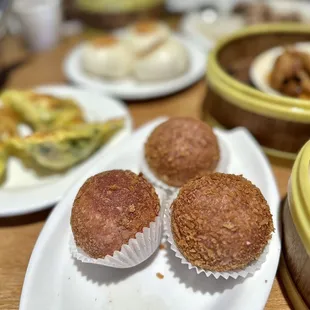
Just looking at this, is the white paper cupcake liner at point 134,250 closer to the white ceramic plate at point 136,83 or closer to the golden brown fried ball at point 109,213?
the golden brown fried ball at point 109,213

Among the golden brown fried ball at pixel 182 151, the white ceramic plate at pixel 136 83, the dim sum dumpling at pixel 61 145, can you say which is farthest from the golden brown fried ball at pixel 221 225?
the white ceramic plate at pixel 136 83

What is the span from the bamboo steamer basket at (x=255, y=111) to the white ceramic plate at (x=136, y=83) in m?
0.29

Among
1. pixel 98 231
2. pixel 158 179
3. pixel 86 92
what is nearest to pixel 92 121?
pixel 86 92

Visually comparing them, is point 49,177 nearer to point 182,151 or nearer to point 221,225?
point 182,151

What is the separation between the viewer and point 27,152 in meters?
1.36

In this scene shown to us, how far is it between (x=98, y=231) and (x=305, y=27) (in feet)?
4.58

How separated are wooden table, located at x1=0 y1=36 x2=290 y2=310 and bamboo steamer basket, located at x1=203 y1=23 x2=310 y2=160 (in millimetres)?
114

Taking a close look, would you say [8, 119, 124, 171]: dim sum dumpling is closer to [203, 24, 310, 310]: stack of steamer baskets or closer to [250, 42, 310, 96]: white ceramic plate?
[203, 24, 310, 310]: stack of steamer baskets

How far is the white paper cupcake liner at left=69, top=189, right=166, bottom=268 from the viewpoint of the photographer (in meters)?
0.83

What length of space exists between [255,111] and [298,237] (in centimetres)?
56

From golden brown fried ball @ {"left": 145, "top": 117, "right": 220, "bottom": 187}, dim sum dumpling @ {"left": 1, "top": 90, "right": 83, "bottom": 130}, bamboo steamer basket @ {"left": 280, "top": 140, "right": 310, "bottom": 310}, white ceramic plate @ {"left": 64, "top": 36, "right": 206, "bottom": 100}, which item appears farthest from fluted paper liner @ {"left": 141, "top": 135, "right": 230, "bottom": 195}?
white ceramic plate @ {"left": 64, "top": 36, "right": 206, "bottom": 100}

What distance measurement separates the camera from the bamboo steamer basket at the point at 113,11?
8.96 feet

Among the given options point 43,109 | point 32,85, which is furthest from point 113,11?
point 43,109

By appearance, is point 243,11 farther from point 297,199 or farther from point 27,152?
point 297,199
